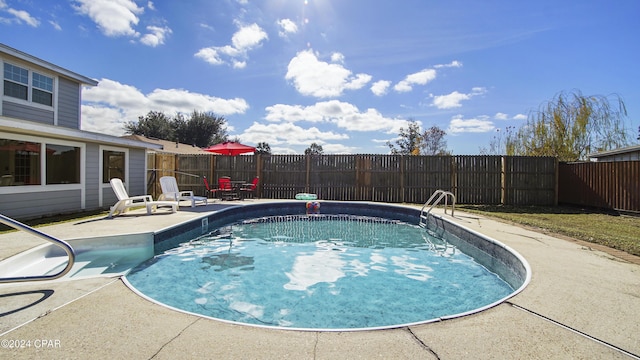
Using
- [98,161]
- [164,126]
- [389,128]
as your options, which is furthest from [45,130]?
[164,126]

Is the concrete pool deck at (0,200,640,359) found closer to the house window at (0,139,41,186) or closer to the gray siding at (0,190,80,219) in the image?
the gray siding at (0,190,80,219)

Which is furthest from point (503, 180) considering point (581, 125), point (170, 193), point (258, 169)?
point (170, 193)

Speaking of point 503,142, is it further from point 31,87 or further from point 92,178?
point 31,87

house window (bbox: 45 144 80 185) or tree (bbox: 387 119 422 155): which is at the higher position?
tree (bbox: 387 119 422 155)

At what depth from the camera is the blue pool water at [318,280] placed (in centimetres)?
330

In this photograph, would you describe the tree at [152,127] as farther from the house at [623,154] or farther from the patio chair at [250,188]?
the house at [623,154]

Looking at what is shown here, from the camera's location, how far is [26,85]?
8.72 meters

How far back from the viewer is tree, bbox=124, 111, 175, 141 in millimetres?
36438

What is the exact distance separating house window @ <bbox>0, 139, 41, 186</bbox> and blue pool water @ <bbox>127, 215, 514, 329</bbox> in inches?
179

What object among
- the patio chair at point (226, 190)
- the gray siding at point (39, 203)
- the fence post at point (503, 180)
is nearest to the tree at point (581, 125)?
the fence post at point (503, 180)

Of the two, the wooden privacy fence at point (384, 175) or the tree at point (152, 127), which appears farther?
the tree at point (152, 127)

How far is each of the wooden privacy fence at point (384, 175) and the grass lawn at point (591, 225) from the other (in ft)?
2.93

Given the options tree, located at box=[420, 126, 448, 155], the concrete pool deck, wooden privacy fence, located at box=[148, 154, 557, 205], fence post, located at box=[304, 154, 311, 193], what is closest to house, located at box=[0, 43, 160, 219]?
wooden privacy fence, located at box=[148, 154, 557, 205]

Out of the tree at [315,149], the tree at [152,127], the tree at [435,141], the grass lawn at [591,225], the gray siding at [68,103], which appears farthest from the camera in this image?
the tree at [315,149]
